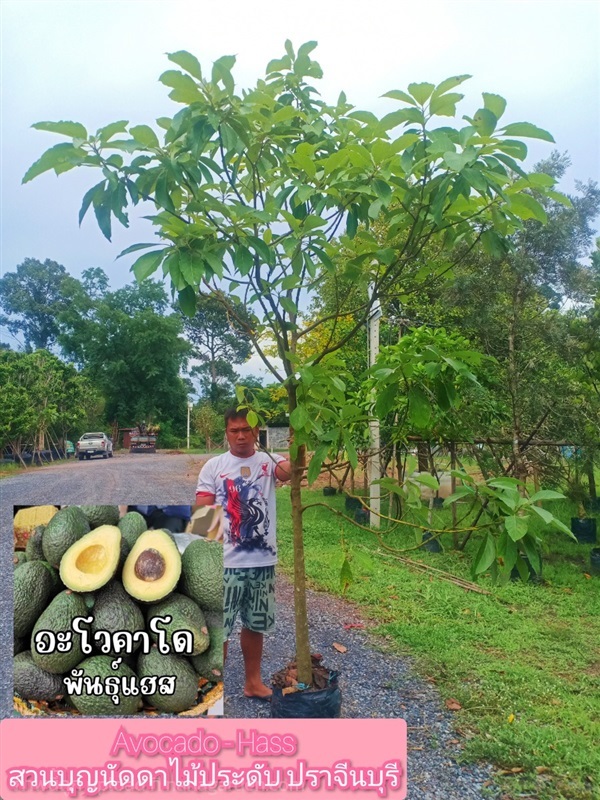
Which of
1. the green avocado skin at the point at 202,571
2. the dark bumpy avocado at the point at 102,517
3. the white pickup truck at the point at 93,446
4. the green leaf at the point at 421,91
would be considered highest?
the green leaf at the point at 421,91

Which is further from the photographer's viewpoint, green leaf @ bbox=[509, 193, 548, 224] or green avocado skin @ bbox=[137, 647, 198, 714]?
green avocado skin @ bbox=[137, 647, 198, 714]

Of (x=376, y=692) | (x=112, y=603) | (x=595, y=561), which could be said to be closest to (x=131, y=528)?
(x=112, y=603)

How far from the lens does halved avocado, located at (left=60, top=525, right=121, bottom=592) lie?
5.21ft

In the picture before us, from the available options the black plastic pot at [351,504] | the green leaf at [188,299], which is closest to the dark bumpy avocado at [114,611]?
the green leaf at [188,299]

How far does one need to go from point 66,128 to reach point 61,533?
940 mm

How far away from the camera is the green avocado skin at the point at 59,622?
159cm

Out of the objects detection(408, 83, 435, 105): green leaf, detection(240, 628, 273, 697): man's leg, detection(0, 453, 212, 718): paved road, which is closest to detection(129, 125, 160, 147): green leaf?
detection(408, 83, 435, 105): green leaf

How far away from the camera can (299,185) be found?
1.34 metres

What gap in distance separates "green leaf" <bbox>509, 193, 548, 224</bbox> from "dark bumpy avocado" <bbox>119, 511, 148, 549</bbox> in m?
1.15

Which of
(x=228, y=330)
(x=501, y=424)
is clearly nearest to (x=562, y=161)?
(x=501, y=424)

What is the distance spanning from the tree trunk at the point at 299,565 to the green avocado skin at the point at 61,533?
1.76ft

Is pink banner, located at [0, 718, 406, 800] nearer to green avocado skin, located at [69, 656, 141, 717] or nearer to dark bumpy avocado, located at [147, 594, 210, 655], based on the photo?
green avocado skin, located at [69, 656, 141, 717]

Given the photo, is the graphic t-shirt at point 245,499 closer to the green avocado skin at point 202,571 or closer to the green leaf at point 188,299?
the green avocado skin at point 202,571

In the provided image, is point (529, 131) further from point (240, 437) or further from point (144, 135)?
point (240, 437)
